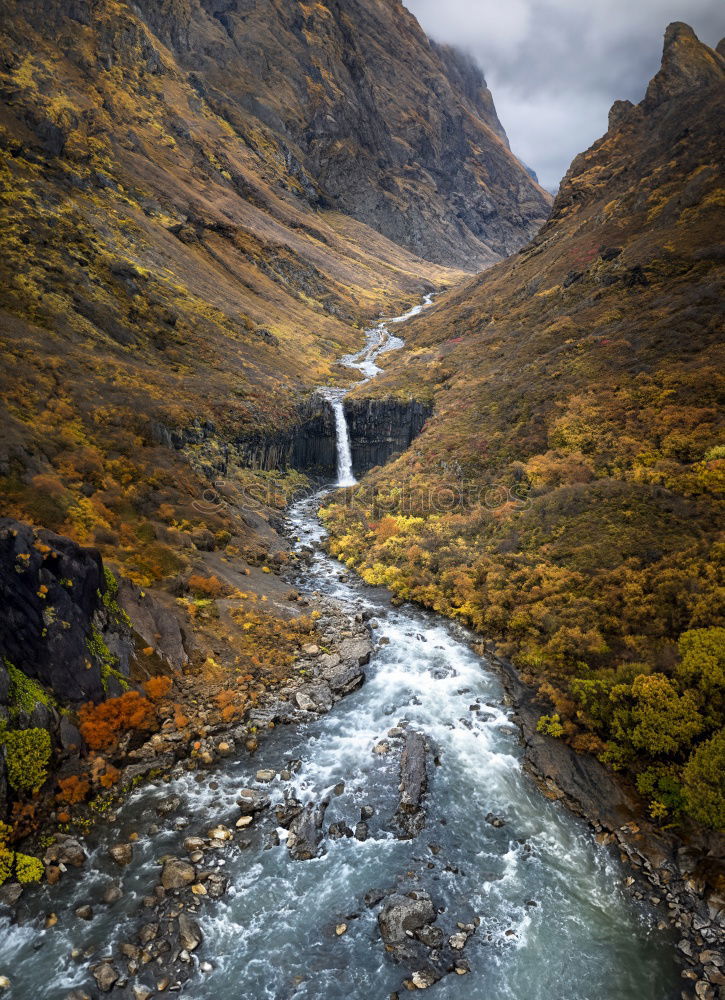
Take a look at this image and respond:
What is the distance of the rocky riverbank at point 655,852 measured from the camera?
9484 mm

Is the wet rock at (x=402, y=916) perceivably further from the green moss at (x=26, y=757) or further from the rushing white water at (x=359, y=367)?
the rushing white water at (x=359, y=367)

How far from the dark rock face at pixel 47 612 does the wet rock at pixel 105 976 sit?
598 centimetres

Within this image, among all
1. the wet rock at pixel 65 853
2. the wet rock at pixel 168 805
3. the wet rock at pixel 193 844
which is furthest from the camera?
the wet rock at pixel 168 805

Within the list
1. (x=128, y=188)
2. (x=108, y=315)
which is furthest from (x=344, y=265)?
(x=108, y=315)

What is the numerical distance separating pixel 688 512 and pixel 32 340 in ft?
121

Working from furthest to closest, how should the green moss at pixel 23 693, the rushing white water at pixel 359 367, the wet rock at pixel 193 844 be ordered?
the rushing white water at pixel 359 367 → the green moss at pixel 23 693 → the wet rock at pixel 193 844

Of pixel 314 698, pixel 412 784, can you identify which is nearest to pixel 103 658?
pixel 314 698

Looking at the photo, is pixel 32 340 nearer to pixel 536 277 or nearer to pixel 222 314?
pixel 222 314

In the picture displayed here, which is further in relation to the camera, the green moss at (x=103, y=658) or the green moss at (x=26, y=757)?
the green moss at (x=103, y=658)

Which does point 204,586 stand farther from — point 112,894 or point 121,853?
point 112,894

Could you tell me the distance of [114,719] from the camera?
43.4 feet

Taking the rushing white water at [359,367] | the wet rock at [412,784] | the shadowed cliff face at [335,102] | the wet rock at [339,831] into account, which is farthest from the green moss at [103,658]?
the shadowed cliff face at [335,102]

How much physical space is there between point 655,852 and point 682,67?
84.5m

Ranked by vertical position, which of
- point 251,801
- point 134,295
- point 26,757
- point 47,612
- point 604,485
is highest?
point 134,295
